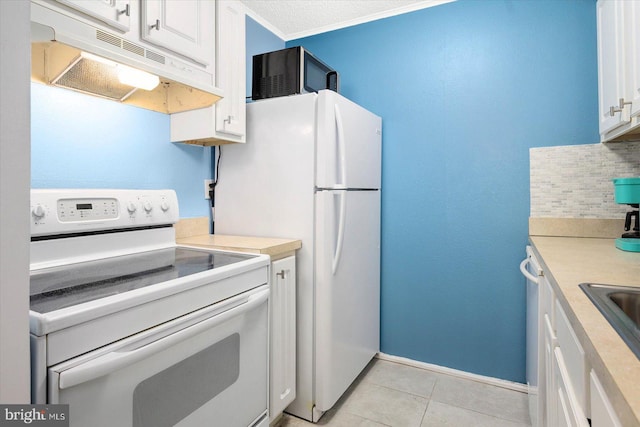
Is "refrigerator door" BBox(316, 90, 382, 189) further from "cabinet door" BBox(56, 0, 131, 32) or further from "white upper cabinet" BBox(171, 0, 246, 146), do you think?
"cabinet door" BBox(56, 0, 131, 32)

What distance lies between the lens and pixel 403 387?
2150 mm

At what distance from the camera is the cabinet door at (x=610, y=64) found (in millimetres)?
1521

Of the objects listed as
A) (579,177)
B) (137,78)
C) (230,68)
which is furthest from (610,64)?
(137,78)

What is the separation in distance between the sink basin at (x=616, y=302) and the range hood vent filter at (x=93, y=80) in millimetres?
1652

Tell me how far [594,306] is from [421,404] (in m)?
1.46

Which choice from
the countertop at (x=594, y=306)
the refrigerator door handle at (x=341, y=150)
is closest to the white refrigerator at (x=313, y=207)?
the refrigerator door handle at (x=341, y=150)

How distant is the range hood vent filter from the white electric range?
0.44m

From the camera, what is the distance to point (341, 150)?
1868 mm

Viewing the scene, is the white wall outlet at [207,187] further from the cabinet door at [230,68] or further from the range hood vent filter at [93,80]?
the range hood vent filter at [93,80]

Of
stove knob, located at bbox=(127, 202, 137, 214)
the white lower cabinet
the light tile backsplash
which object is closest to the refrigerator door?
stove knob, located at bbox=(127, 202, 137, 214)

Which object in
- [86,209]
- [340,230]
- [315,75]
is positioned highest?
[315,75]

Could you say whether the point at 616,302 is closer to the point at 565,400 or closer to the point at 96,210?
the point at 565,400

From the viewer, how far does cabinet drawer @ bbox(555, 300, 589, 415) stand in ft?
2.28

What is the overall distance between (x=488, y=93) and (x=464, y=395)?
1823 mm
